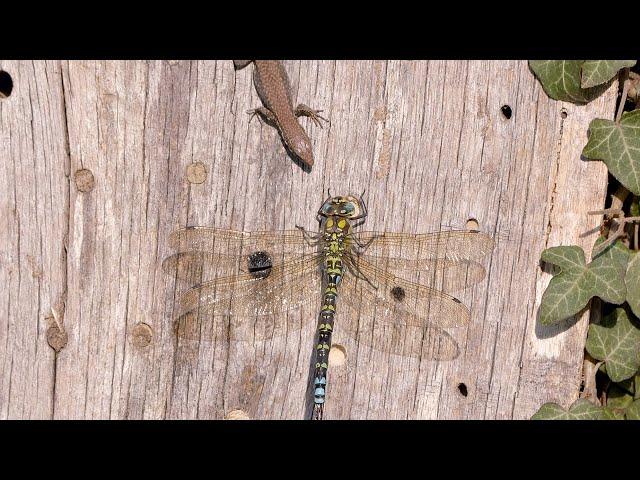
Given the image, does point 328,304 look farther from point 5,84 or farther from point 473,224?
point 5,84

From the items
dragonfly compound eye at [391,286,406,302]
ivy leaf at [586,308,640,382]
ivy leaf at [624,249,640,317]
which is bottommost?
ivy leaf at [586,308,640,382]

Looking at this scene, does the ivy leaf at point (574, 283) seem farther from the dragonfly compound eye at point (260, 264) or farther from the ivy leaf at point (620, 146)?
the dragonfly compound eye at point (260, 264)

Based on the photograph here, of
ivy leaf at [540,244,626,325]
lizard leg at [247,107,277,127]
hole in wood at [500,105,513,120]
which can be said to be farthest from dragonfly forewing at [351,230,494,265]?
lizard leg at [247,107,277,127]

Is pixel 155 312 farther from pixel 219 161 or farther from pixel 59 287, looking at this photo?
pixel 219 161

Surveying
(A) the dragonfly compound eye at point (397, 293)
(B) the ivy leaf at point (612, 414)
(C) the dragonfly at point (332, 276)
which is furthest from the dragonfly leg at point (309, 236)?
(B) the ivy leaf at point (612, 414)

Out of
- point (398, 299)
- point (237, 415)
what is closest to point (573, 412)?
point (398, 299)

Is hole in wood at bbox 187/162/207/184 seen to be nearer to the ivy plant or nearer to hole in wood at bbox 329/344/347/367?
hole in wood at bbox 329/344/347/367
